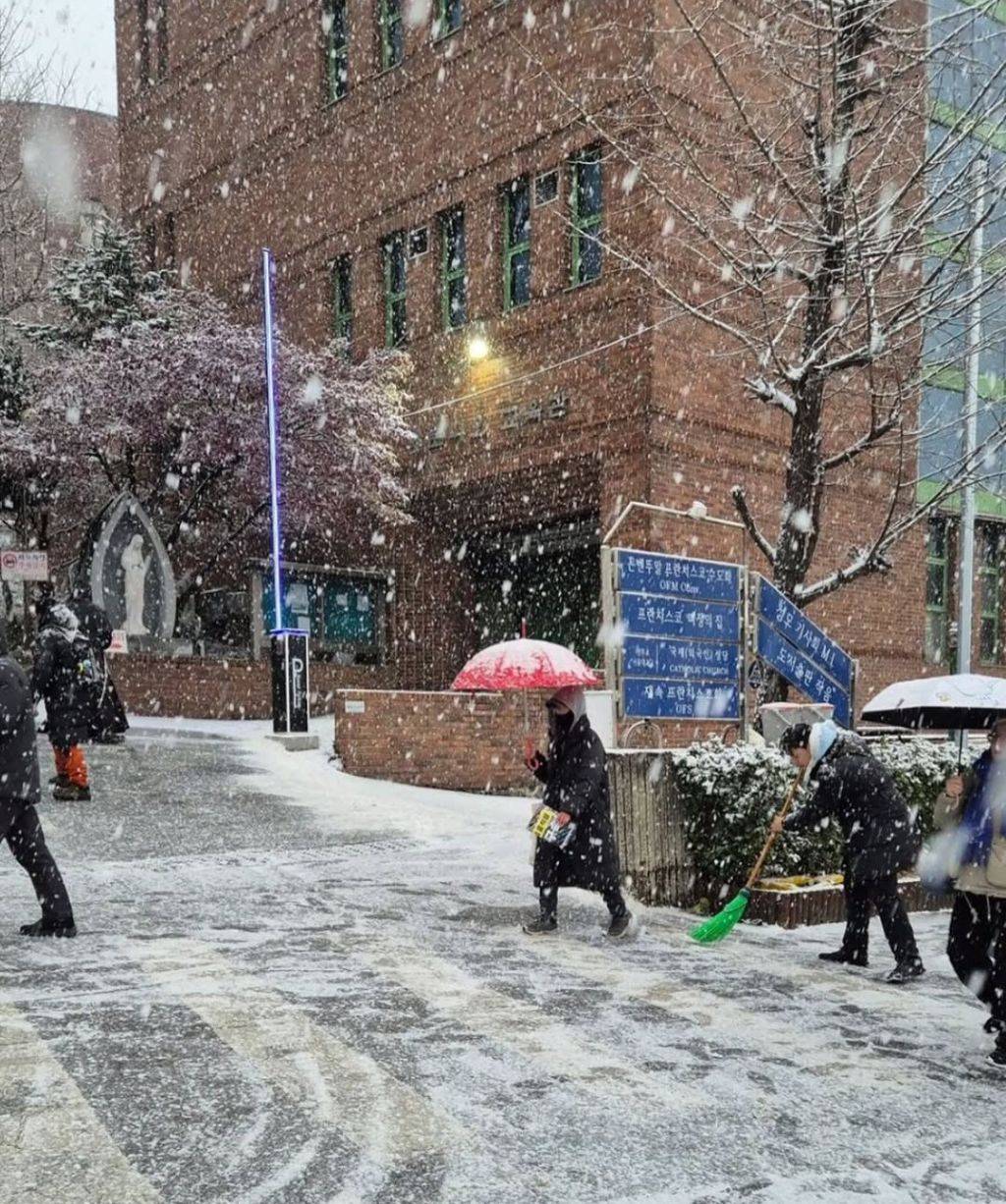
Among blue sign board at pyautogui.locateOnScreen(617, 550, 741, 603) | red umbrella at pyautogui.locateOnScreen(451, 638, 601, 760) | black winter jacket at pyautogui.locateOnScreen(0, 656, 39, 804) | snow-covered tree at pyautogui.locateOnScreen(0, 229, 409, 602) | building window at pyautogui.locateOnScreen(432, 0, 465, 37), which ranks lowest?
black winter jacket at pyautogui.locateOnScreen(0, 656, 39, 804)

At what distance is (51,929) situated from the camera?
21.9 ft

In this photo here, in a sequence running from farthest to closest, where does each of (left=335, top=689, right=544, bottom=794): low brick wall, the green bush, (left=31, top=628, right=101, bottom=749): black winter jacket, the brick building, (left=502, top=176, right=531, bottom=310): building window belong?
(left=502, top=176, right=531, bottom=310): building window → the brick building → (left=335, top=689, right=544, bottom=794): low brick wall → (left=31, top=628, right=101, bottom=749): black winter jacket → the green bush

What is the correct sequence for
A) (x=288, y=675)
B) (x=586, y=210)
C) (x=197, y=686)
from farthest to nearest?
(x=197, y=686) → (x=586, y=210) → (x=288, y=675)

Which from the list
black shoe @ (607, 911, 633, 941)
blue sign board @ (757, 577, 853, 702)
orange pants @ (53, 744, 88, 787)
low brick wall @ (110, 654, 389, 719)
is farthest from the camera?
low brick wall @ (110, 654, 389, 719)

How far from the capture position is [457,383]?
20.8 metres

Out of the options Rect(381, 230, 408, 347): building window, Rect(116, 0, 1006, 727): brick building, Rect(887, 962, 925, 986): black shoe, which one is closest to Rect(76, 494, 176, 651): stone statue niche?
Rect(116, 0, 1006, 727): brick building

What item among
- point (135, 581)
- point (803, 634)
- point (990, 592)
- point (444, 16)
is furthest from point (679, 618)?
point (990, 592)

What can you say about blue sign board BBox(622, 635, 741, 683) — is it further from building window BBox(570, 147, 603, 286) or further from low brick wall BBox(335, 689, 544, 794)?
building window BBox(570, 147, 603, 286)

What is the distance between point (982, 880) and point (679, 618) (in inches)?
169

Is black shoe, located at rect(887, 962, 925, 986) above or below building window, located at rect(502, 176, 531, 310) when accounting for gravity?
below

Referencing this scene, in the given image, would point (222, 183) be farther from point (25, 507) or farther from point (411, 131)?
point (25, 507)

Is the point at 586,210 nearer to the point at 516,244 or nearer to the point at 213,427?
the point at 516,244

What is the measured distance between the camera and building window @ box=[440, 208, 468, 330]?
21.0 meters

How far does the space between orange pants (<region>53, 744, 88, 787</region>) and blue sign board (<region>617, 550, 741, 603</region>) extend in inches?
232
